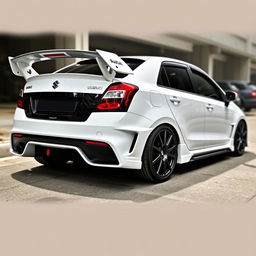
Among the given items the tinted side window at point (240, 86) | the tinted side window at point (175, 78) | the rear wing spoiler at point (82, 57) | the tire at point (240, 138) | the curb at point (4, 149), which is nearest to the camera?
the rear wing spoiler at point (82, 57)

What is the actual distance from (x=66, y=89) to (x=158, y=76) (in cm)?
113

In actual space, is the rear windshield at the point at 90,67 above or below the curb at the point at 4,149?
above

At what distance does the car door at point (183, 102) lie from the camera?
438 cm

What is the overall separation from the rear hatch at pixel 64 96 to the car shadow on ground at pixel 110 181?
77 cm

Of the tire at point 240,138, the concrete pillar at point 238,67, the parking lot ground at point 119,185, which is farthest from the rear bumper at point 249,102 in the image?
the concrete pillar at point 238,67

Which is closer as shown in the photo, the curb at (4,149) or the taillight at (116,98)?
the taillight at (116,98)

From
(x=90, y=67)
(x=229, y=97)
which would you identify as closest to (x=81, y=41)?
(x=229, y=97)

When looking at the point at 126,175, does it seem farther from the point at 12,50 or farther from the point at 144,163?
the point at 12,50

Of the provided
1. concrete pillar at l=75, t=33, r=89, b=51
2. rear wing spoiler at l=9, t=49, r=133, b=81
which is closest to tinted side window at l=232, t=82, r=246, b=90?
concrete pillar at l=75, t=33, r=89, b=51

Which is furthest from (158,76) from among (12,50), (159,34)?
(12,50)

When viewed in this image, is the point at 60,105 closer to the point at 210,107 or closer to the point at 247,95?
the point at 210,107

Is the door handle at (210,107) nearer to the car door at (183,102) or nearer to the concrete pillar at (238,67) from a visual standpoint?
the car door at (183,102)

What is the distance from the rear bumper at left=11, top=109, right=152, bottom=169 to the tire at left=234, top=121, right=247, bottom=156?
278cm

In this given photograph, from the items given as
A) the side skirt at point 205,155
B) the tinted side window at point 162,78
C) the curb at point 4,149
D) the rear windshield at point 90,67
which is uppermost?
the rear windshield at point 90,67
